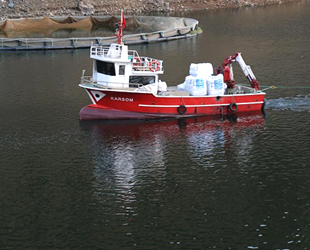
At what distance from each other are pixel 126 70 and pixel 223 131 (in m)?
12.1

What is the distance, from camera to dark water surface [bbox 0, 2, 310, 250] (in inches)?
1459

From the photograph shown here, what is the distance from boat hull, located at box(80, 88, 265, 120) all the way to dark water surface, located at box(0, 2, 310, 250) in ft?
4.02

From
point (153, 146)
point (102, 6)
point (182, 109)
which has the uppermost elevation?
point (102, 6)

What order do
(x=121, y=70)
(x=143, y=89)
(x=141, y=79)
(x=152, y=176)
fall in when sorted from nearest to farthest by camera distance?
1. (x=152, y=176)
2. (x=143, y=89)
3. (x=121, y=70)
4. (x=141, y=79)

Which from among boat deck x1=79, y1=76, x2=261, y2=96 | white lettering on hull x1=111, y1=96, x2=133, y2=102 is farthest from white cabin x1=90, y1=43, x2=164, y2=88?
white lettering on hull x1=111, y1=96, x2=133, y2=102

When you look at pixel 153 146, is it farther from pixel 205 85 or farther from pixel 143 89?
pixel 205 85

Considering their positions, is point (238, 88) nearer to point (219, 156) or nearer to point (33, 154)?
point (219, 156)

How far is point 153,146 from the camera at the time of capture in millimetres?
51188

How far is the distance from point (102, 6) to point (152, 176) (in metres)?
92.0

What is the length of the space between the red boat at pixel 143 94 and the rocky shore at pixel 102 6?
235ft

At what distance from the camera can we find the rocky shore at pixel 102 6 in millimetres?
125294

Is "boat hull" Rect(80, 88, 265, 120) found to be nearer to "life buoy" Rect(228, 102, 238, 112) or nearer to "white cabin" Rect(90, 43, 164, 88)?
"life buoy" Rect(228, 102, 238, 112)

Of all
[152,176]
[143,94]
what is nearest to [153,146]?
[152,176]

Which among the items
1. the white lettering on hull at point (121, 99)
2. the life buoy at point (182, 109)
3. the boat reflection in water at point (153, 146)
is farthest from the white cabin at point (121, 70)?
the boat reflection in water at point (153, 146)
